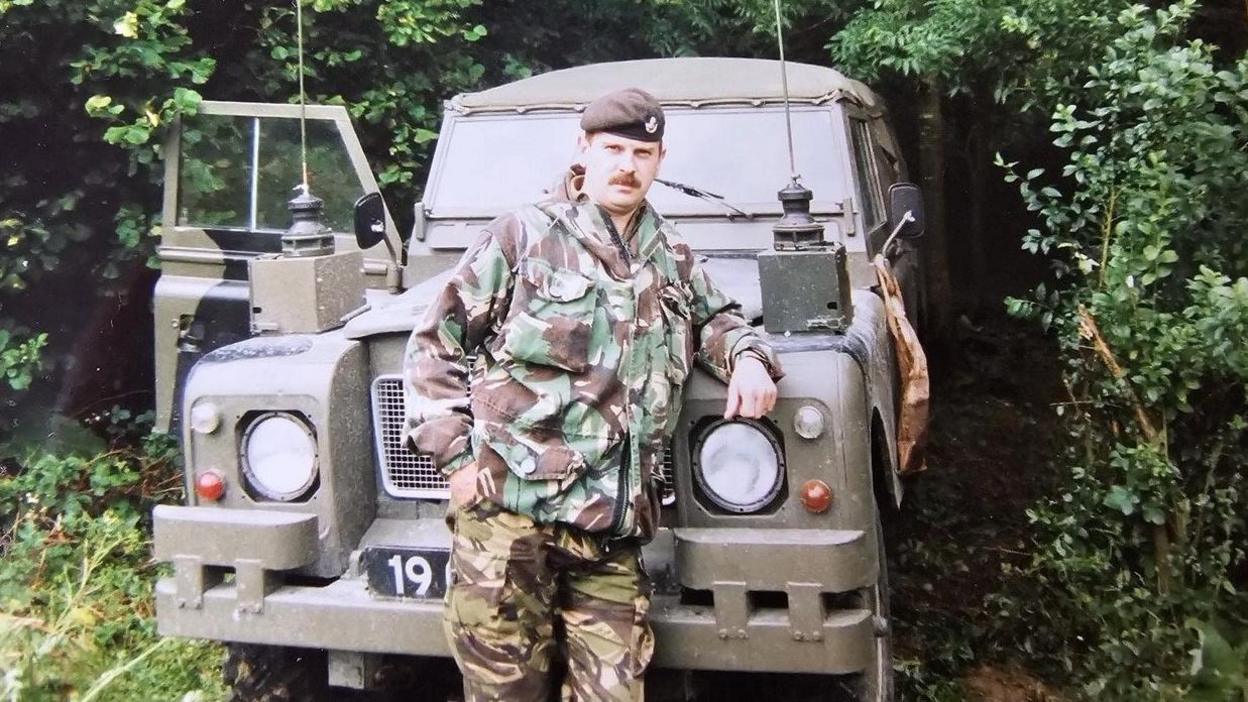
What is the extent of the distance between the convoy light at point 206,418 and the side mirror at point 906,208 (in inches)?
95.6

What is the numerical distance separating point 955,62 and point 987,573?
2.71 meters

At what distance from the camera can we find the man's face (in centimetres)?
285

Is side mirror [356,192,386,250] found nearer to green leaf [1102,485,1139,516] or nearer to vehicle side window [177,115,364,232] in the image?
vehicle side window [177,115,364,232]

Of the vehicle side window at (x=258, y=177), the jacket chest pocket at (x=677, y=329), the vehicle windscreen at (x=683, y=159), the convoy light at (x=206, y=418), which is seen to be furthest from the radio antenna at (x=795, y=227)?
the vehicle side window at (x=258, y=177)

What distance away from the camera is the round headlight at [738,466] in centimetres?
306

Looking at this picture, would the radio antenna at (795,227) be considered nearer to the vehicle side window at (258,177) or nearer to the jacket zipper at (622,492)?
the jacket zipper at (622,492)

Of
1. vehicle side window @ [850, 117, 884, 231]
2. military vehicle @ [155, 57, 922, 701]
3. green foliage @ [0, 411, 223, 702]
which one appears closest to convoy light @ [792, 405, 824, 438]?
military vehicle @ [155, 57, 922, 701]

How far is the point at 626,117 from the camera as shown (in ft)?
9.20

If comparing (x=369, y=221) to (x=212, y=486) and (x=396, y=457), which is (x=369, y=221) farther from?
(x=212, y=486)

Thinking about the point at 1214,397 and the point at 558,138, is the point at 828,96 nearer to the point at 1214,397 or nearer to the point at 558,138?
the point at 558,138

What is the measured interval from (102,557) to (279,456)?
6.90 ft

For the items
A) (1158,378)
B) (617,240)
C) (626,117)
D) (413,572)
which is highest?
(626,117)

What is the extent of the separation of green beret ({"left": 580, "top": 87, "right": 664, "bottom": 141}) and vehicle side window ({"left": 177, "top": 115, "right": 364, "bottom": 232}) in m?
2.29

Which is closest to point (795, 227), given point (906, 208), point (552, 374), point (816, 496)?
point (816, 496)
